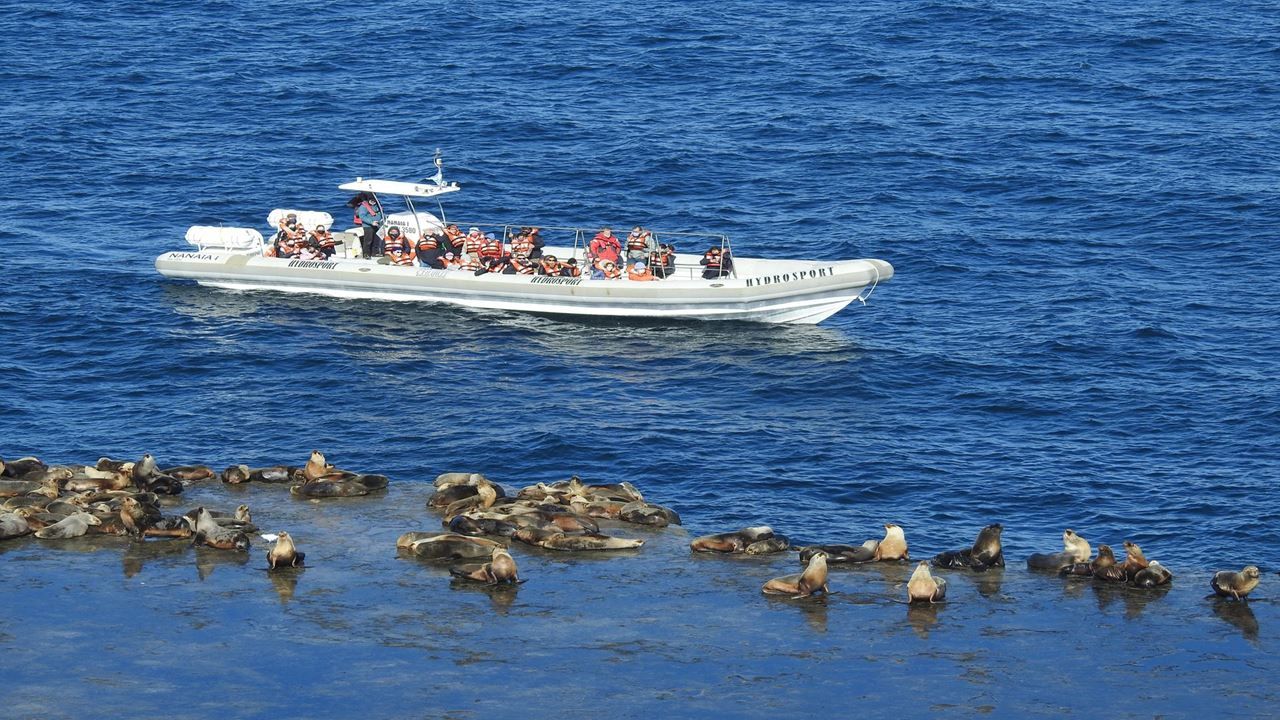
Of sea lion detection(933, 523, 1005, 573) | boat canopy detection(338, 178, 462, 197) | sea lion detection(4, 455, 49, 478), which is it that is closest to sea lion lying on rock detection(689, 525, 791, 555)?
sea lion detection(933, 523, 1005, 573)

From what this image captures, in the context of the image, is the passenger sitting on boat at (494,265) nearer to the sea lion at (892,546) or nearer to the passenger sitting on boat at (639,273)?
the passenger sitting on boat at (639,273)

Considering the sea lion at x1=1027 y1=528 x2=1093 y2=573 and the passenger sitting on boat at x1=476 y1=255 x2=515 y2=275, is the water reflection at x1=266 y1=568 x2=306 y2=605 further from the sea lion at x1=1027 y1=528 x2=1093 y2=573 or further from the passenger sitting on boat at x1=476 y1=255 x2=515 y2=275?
the passenger sitting on boat at x1=476 y1=255 x2=515 y2=275

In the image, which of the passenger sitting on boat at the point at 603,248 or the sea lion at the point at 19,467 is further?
the passenger sitting on boat at the point at 603,248

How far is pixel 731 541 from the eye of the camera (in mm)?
27750

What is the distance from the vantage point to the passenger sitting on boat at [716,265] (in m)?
45.4

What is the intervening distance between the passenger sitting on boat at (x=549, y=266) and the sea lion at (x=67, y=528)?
1976 centimetres

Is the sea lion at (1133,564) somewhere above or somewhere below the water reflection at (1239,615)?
above

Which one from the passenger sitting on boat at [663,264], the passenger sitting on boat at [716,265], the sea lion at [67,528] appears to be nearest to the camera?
the sea lion at [67,528]

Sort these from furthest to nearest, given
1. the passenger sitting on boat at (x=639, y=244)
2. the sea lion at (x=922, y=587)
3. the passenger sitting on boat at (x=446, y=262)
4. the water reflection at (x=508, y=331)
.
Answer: the passenger sitting on boat at (x=446, y=262)
the passenger sitting on boat at (x=639, y=244)
the water reflection at (x=508, y=331)
the sea lion at (x=922, y=587)

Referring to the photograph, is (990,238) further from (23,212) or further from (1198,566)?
(23,212)

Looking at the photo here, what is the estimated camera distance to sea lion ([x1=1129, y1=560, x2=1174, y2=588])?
2602 cm

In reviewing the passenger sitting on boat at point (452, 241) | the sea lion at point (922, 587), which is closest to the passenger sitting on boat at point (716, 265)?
the passenger sitting on boat at point (452, 241)

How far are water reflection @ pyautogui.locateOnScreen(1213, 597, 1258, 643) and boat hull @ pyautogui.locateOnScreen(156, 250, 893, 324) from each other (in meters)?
20.5

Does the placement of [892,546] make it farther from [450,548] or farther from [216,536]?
[216,536]
